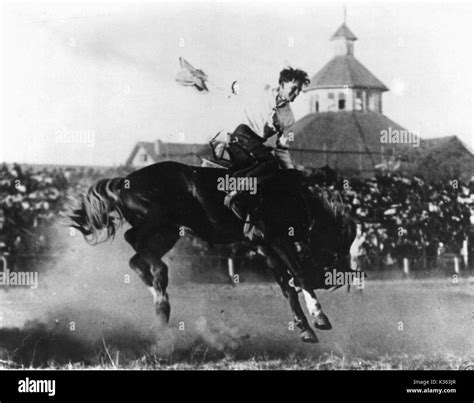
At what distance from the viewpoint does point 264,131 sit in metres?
11.7

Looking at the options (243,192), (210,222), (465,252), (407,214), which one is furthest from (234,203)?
(465,252)

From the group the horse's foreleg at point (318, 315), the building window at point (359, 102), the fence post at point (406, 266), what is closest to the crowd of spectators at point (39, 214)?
the horse's foreleg at point (318, 315)

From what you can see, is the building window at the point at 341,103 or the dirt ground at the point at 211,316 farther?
the building window at the point at 341,103

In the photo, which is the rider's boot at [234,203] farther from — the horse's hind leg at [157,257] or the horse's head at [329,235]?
the horse's head at [329,235]

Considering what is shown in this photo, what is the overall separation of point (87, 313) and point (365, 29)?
4.69 metres

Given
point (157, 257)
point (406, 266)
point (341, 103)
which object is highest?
point (341, 103)

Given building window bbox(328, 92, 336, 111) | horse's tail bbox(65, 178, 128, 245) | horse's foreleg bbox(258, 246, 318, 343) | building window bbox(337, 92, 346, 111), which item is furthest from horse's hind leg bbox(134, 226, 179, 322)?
building window bbox(337, 92, 346, 111)

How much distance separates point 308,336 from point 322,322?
236 millimetres

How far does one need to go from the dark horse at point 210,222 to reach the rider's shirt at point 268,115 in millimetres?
309

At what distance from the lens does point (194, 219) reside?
38.3 ft

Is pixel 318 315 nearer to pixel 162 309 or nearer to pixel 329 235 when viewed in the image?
pixel 329 235

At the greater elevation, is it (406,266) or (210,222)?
(210,222)

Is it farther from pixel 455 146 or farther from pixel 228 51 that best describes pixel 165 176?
pixel 455 146

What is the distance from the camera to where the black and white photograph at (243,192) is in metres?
11.6
